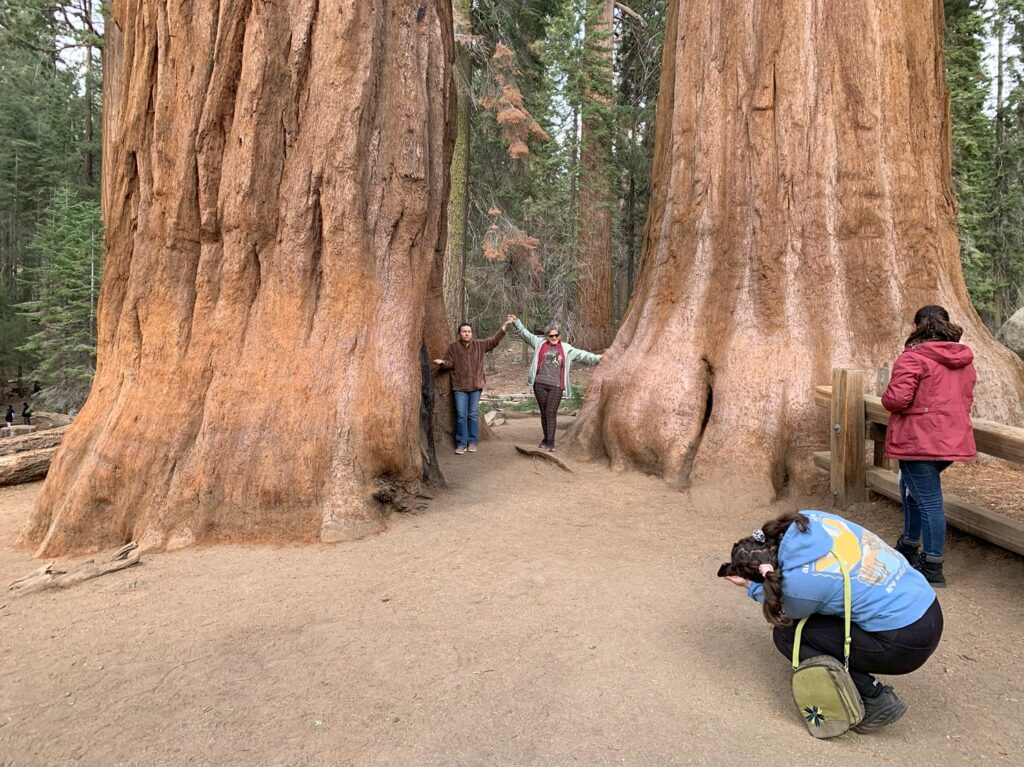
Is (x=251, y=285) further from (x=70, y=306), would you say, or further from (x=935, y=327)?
(x=70, y=306)

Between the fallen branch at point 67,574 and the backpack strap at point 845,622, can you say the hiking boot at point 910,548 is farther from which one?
the fallen branch at point 67,574

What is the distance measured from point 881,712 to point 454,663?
190 centimetres

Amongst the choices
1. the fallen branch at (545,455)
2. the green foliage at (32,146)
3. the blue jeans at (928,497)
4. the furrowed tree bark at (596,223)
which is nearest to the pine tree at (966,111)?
the furrowed tree bark at (596,223)

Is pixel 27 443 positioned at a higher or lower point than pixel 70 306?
lower

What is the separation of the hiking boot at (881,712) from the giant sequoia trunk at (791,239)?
3250 mm

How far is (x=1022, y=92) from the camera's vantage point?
13.5 metres

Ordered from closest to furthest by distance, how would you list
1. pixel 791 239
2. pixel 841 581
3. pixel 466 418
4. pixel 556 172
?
pixel 841 581 < pixel 791 239 < pixel 466 418 < pixel 556 172

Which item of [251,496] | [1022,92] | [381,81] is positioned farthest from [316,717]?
[1022,92]

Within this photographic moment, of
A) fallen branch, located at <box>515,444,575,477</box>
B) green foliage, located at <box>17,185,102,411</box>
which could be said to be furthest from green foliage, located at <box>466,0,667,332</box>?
green foliage, located at <box>17,185,102,411</box>

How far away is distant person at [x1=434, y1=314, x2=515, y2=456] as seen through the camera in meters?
8.04

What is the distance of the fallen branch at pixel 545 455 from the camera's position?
7.19 meters

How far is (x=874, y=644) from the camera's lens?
2.54 meters

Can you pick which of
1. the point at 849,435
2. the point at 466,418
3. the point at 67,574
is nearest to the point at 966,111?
the point at 849,435

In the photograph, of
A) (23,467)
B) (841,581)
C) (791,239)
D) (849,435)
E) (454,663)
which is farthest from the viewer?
(23,467)
